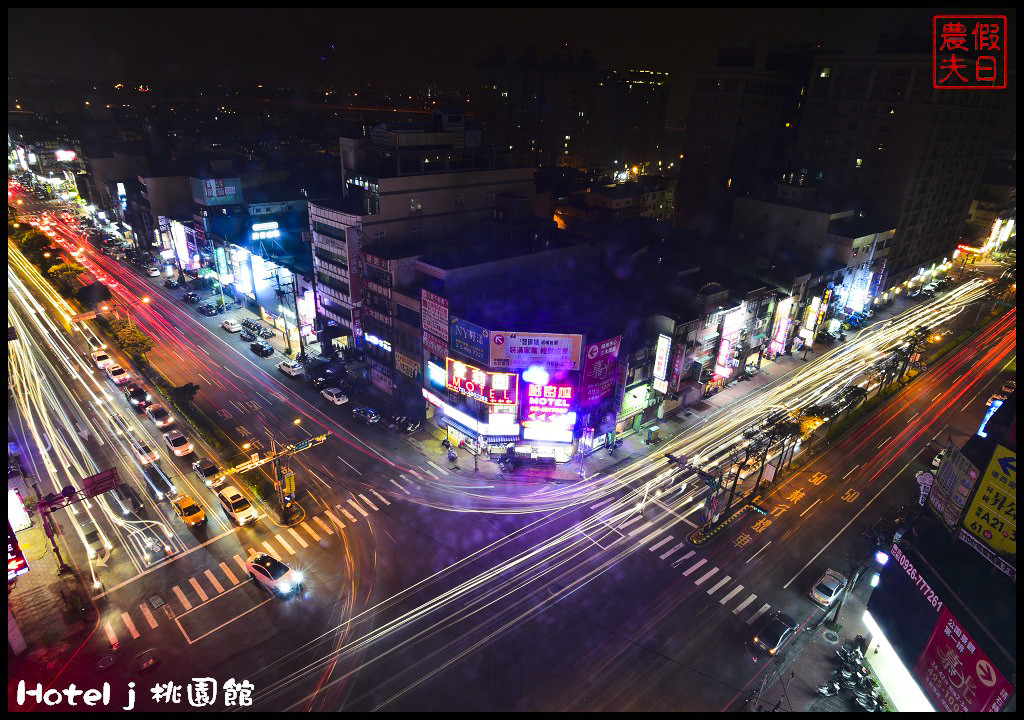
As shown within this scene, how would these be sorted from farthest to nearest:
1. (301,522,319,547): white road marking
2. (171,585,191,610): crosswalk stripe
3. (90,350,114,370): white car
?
Result: (90,350,114,370): white car < (301,522,319,547): white road marking < (171,585,191,610): crosswalk stripe

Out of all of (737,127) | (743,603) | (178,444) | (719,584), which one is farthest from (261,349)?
(737,127)

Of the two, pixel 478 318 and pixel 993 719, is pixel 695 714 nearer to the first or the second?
pixel 993 719

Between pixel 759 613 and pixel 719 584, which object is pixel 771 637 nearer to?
pixel 759 613

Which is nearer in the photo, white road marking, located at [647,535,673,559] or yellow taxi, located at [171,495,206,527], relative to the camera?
white road marking, located at [647,535,673,559]

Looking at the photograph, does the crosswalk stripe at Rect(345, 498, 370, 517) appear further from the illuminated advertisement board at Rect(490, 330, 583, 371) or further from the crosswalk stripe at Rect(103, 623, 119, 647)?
the crosswalk stripe at Rect(103, 623, 119, 647)

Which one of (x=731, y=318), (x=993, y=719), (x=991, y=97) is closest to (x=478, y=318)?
(x=731, y=318)

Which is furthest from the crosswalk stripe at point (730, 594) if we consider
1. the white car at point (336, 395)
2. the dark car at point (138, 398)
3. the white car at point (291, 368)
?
the dark car at point (138, 398)

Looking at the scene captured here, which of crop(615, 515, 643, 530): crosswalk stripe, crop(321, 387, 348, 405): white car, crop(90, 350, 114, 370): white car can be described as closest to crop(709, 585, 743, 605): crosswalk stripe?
crop(615, 515, 643, 530): crosswalk stripe
